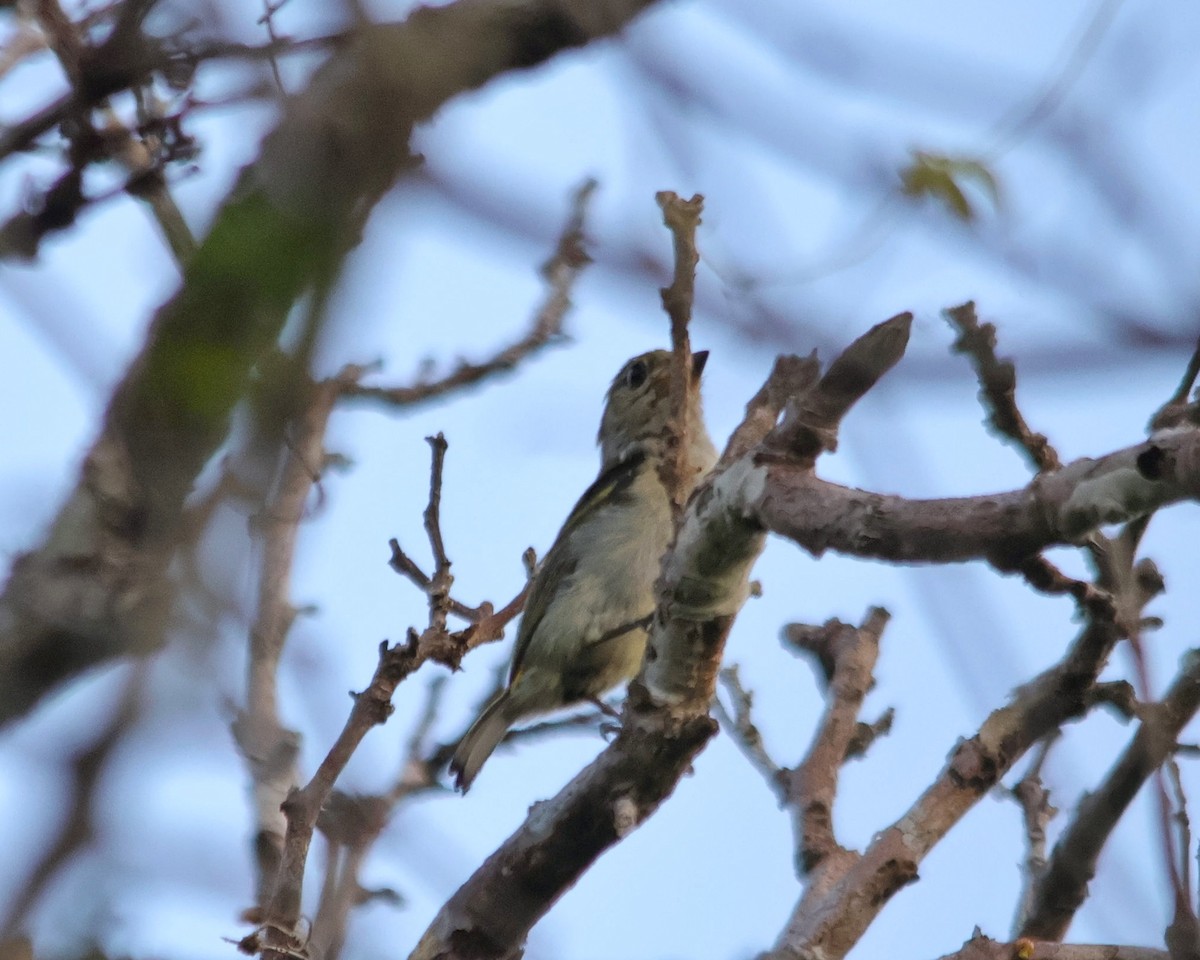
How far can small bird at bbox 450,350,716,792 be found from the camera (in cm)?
665

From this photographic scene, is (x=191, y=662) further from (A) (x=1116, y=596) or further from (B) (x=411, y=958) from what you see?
(B) (x=411, y=958)

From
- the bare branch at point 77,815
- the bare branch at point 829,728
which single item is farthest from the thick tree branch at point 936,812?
the bare branch at point 77,815

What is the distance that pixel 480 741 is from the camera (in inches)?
251

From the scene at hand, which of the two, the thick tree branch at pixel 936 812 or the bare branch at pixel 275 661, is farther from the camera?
the bare branch at pixel 275 661

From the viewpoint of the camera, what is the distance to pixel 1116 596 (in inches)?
134

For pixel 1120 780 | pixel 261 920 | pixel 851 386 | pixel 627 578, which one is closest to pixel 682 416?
pixel 851 386

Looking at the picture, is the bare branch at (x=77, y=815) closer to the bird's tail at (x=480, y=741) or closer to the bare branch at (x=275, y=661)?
the bare branch at (x=275, y=661)

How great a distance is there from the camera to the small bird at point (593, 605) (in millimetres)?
6652

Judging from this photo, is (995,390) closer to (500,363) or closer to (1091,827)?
→ (1091,827)

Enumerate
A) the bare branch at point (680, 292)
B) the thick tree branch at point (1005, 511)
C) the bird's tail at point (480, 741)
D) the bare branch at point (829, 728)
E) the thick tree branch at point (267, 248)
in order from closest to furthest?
the thick tree branch at point (267, 248)
the thick tree branch at point (1005, 511)
the bare branch at point (680, 292)
the bare branch at point (829, 728)
the bird's tail at point (480, 741)

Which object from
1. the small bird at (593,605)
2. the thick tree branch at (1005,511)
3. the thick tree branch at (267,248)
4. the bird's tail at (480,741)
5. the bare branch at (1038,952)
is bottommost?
the thick tree branch at (267,248)

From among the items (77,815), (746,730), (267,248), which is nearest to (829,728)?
(746,730)

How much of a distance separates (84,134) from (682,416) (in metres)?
1.78

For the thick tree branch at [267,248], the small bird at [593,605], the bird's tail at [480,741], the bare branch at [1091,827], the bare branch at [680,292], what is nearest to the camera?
the thick tree branch at [267,248]
